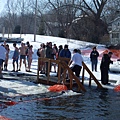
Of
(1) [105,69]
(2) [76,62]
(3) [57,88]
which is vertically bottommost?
(3) [57,88]

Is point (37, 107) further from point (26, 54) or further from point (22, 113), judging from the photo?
point (26, 54)

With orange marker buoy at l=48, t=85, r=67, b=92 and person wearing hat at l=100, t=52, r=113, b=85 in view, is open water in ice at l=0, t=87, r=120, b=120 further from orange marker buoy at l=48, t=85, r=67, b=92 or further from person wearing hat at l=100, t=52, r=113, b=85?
person wearing hat at l=100, t=52, r=113, b=85

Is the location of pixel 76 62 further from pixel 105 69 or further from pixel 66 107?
pixel 66 107

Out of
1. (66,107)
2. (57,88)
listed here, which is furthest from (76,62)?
(66,107)

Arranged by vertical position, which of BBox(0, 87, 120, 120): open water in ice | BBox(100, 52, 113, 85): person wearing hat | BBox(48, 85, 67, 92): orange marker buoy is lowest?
BBox(0, 87, 120, 120): open water in ice

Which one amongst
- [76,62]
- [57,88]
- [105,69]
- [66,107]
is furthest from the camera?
[105,69]

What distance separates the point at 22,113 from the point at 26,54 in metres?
11.8

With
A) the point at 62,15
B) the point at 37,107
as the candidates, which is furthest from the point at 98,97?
the point at 62,15

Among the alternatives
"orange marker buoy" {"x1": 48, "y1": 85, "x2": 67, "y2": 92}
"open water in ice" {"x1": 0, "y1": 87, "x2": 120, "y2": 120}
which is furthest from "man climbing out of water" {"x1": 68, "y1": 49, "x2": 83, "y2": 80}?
"open water in ice" {"x1": 0, "y1": 87, "x2": 120, "y2": 120}

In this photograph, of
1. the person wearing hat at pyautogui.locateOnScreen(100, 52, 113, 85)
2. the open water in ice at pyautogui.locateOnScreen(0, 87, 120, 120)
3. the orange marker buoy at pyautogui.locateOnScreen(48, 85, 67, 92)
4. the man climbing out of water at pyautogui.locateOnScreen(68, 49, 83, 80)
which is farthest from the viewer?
the person wearing hat at pyautogui.locateOnScreen(100, 52, 113, 85)

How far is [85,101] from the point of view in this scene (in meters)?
11.4

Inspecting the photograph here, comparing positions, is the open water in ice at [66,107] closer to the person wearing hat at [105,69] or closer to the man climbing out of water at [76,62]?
the man climbing out of water at [76,62]

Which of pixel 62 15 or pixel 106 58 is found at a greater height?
pixel 62 15

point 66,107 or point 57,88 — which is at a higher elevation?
point 57,88
